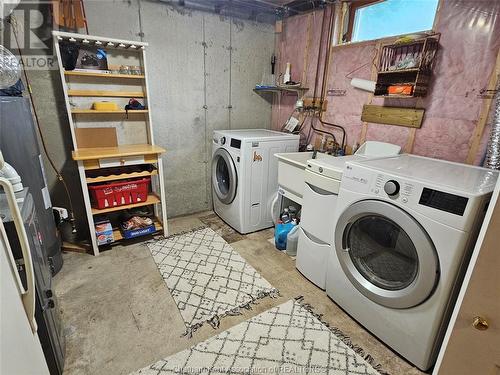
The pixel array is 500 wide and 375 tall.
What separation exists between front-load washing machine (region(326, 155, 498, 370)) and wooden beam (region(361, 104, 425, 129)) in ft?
1.15

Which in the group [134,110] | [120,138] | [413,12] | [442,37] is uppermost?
[413,12]

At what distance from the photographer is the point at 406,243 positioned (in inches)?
55.0

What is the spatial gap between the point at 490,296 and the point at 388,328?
795 millimetres

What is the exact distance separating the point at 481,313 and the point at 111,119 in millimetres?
2848

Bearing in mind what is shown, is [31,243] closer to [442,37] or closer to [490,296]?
[490,296]

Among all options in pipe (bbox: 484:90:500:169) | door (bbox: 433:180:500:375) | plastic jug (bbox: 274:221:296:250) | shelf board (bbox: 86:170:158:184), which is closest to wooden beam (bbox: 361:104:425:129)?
pipe (bbox: 484:90:500:169)

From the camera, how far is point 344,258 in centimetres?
167

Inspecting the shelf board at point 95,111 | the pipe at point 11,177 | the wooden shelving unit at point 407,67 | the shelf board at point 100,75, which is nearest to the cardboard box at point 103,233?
the shelf board at point 95,111

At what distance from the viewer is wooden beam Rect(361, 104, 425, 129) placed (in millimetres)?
1928

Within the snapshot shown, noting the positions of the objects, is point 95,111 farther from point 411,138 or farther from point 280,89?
point 411,138

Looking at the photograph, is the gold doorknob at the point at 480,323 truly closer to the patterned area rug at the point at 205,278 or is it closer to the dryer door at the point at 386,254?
the dryer door at the point at 386,254

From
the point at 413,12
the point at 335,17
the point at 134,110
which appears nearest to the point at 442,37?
the point at 413,12

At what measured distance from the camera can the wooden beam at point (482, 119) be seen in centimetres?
155

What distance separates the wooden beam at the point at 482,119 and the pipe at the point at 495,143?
7 cm
